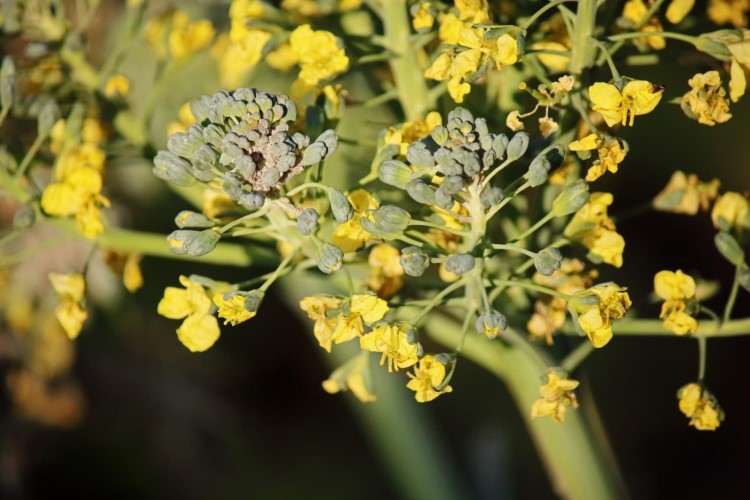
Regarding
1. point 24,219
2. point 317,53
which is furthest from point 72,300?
point 317,53

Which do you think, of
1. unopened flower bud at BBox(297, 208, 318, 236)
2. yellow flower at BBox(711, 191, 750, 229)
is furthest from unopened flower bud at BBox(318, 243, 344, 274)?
yellow flower at BBox(711, 191, 750, 229)

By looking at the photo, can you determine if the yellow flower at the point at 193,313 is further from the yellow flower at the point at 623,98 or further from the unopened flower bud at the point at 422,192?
the yellow flower at the point at 623,98

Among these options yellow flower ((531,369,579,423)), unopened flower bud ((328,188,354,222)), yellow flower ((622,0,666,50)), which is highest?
yellow flower ((622,0,666,50))

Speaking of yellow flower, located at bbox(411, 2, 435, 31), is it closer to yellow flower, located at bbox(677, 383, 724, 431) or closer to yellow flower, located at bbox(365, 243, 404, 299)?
yellow flower, located at bbox(365, 243, 404, 299)

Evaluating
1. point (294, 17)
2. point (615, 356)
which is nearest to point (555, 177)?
point (294, 17)

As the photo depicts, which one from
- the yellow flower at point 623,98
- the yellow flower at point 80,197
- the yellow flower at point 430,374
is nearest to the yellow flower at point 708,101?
the yellow flower at point 623,98
